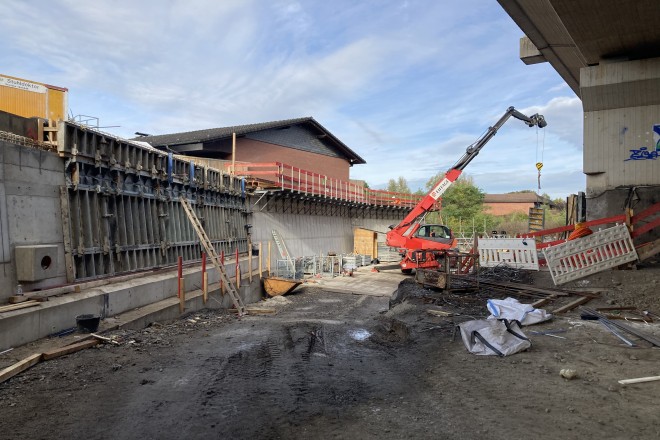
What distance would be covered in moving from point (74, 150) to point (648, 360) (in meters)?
10.00

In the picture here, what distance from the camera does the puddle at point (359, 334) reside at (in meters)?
8.23

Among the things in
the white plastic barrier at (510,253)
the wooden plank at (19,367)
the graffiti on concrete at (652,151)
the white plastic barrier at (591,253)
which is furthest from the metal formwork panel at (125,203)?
the graffiti on concrete at (652,151)

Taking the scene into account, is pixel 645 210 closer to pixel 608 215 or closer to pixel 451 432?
pixel 608 215

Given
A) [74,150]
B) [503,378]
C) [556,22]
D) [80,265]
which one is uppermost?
[556,22]

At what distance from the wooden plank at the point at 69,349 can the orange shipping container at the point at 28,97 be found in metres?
Result: 7.25

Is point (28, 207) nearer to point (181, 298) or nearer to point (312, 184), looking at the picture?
point (181, 298)

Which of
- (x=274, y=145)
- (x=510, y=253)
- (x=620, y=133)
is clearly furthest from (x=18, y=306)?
(x=274, y=145)

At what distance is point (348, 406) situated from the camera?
4664mm

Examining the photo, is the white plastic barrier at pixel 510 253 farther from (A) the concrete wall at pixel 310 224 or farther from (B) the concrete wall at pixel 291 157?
(B) the concrete wall at pixel 291 157

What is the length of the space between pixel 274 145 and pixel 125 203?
18.3m

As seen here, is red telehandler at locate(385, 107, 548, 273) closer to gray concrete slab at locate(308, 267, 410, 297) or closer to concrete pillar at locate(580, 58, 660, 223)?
gray concrete slab at locate(308, 267, 410, 297)

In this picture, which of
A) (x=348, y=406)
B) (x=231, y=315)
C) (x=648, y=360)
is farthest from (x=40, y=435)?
(x=231, y=315)

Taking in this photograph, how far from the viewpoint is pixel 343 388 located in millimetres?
5270

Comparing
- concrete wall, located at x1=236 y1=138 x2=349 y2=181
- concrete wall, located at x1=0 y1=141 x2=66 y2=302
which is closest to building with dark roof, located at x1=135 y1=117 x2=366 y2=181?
concrete wall, located at x1=236 y1=138 x2=349 y2=181
